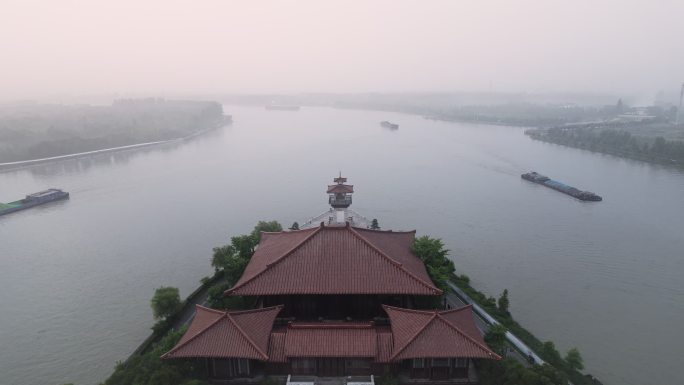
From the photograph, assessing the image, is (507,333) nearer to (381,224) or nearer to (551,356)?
(551,356)

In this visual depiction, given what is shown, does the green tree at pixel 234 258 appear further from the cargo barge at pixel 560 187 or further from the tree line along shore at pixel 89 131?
the tree line along shore at pixel 89 131

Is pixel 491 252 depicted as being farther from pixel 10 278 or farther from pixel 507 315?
pixel 10 278

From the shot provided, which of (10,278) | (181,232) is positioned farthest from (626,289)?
(10,278)

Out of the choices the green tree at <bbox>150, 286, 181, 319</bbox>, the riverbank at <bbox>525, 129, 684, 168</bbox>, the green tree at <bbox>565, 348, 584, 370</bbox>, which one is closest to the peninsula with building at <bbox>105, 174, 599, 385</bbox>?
the green tree at <bbox>565, 348, 584, 370</bbox>

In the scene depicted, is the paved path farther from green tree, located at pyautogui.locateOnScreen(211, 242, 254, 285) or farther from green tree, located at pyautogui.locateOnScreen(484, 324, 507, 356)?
green tree, located at pyautogui.locateOnScreen(211, 242, 254, 285)

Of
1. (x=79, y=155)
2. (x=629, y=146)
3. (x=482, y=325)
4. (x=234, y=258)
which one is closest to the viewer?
(x=482, y=325)

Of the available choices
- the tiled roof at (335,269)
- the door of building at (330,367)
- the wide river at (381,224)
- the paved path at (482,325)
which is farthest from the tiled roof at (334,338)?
the wide river at (381,224)

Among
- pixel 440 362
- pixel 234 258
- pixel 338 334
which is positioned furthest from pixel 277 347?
pixel 234 258
